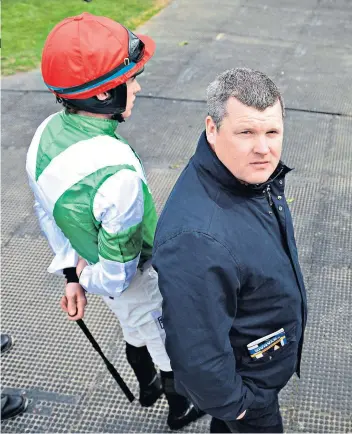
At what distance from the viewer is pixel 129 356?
9.36ft

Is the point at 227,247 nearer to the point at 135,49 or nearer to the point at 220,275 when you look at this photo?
the point at 220,275

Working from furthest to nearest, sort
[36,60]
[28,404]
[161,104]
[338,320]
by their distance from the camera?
[36,60] < [161,104] < [338,320] < [28,404]

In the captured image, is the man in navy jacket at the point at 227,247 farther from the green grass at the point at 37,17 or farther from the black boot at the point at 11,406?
the green grass at the point at 37,17

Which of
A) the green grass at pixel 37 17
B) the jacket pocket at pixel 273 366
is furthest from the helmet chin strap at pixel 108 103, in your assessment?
the green grass at pixel 37 17

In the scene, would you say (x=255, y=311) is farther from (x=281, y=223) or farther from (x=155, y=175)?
(x=155, y=175)

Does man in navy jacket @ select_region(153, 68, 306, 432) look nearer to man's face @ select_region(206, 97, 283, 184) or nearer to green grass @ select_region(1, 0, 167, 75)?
man's face @ select_region(206, 97, 283, 184)

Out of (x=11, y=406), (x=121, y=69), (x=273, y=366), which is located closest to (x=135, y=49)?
(x=121, y=69)

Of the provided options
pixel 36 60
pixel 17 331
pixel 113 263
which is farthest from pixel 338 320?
pixel 36 60

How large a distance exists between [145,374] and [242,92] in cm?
182

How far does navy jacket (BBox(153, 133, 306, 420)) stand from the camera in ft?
5.47

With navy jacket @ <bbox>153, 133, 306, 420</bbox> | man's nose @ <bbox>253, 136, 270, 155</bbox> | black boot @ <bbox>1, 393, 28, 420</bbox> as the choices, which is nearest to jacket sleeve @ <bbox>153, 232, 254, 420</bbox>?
navy jacket @ <bbox>153, 133, 306, 420</bbox>

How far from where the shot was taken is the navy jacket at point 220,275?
167cm

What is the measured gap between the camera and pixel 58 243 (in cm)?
246

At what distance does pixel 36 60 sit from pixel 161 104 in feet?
8.25
